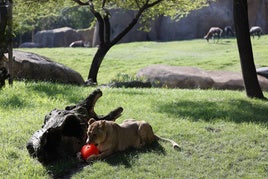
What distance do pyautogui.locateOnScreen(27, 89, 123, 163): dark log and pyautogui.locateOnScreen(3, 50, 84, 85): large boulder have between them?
8.38 metres

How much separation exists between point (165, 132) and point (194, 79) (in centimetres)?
998

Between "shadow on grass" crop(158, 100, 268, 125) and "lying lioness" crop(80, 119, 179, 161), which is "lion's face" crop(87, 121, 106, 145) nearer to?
"lying lioness" crop(80, 119, 179, 161)

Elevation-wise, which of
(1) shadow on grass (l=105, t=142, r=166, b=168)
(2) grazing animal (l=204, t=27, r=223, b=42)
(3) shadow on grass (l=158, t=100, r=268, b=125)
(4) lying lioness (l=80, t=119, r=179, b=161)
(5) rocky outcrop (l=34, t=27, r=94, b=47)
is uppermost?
(2) grazing animal (l=204, t=27, r=223, b=42)

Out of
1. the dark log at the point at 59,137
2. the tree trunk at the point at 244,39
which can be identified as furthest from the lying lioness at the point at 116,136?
the tree trunk at the point at 244,39

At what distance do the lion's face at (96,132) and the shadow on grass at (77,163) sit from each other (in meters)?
0.44

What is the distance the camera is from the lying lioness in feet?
20.6

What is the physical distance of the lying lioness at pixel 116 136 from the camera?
6.27m

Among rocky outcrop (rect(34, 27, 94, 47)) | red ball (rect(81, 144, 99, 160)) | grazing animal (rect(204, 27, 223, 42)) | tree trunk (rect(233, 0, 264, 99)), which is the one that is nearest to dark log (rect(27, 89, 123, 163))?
red ball (rect(81, 144, 99, 160))

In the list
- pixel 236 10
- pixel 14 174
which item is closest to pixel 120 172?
pixel 14 174

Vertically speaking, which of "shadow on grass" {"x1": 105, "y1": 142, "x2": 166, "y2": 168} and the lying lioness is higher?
the lying lioness

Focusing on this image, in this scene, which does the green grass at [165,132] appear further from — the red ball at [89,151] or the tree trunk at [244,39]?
the tree trunk at [244,39]

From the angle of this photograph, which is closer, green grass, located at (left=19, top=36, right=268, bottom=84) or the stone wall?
green grass, located at (left=19, top=36, right=268, bottom=84)

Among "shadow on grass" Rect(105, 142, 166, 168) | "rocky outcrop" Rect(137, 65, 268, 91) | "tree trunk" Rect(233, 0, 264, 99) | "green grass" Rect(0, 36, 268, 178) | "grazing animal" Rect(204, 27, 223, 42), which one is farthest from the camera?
"grazing animal" Rect(204, 27, 223, 42)

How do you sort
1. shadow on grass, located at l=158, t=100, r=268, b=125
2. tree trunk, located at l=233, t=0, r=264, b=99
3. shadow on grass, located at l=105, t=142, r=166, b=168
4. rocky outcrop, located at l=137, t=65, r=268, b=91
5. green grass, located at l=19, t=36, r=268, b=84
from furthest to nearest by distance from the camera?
green grass, located at l=19, t=36, r=268, b=84
rocky outcrop, located at l=137, t=65, r=268, b=91
tree trunk, located at l=233, t=0, r=264, b=99
shadow on grass, located at l=158, t=100, r=268, b=125
shadow on grass, located at l=105, t=142, r=166, b=168
